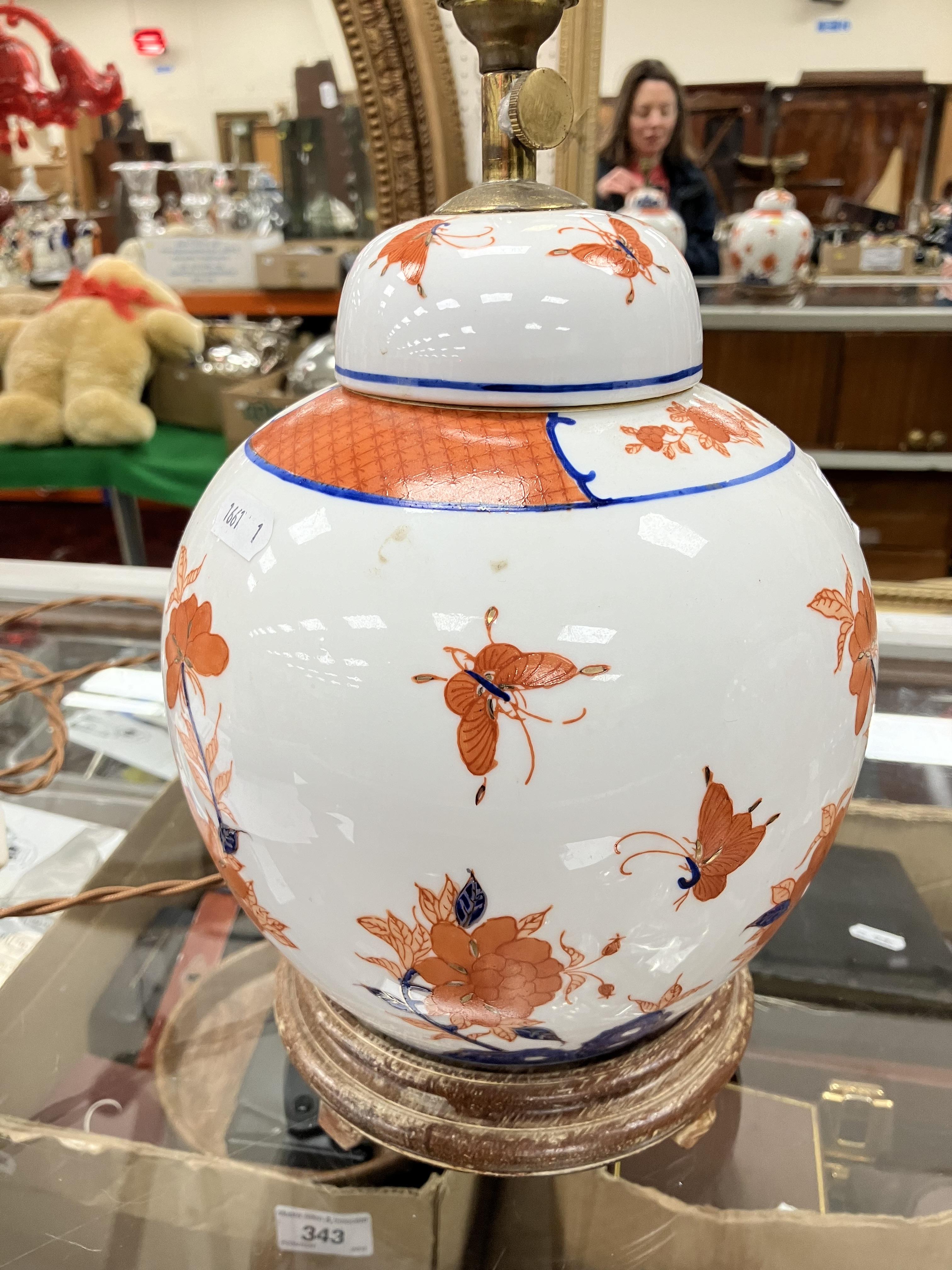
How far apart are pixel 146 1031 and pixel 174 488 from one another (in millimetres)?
1085

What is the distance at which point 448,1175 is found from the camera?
0.66m

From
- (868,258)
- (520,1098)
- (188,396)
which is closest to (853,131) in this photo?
(868,258)

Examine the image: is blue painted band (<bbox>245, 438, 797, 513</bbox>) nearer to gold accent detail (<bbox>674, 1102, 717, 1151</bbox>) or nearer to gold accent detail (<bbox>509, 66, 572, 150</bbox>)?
Result: gold accent detail (<bbox>509, 66, 572, 150</bbox>)

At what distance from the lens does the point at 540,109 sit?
1.62ft

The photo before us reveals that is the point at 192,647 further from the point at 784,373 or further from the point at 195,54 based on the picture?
the point at 195,54

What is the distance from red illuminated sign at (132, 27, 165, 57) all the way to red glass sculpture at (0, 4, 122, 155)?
79 mm

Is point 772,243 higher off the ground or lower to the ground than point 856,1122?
higher

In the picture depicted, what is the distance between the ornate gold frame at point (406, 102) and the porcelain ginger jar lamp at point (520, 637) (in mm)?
772

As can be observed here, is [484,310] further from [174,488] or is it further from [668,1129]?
[174,488]

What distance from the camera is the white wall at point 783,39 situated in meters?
1.71

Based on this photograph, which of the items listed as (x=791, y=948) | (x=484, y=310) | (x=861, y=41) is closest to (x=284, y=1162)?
(x=791, y=948)

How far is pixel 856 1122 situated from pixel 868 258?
6.38ft

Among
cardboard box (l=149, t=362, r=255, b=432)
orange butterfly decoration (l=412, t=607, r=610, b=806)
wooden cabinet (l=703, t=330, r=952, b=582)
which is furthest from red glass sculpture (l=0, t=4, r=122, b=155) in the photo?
orange butterfly decoration (l=412, t=607, r=610, b=806)

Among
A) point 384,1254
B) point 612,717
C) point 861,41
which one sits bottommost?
point 384,1254
